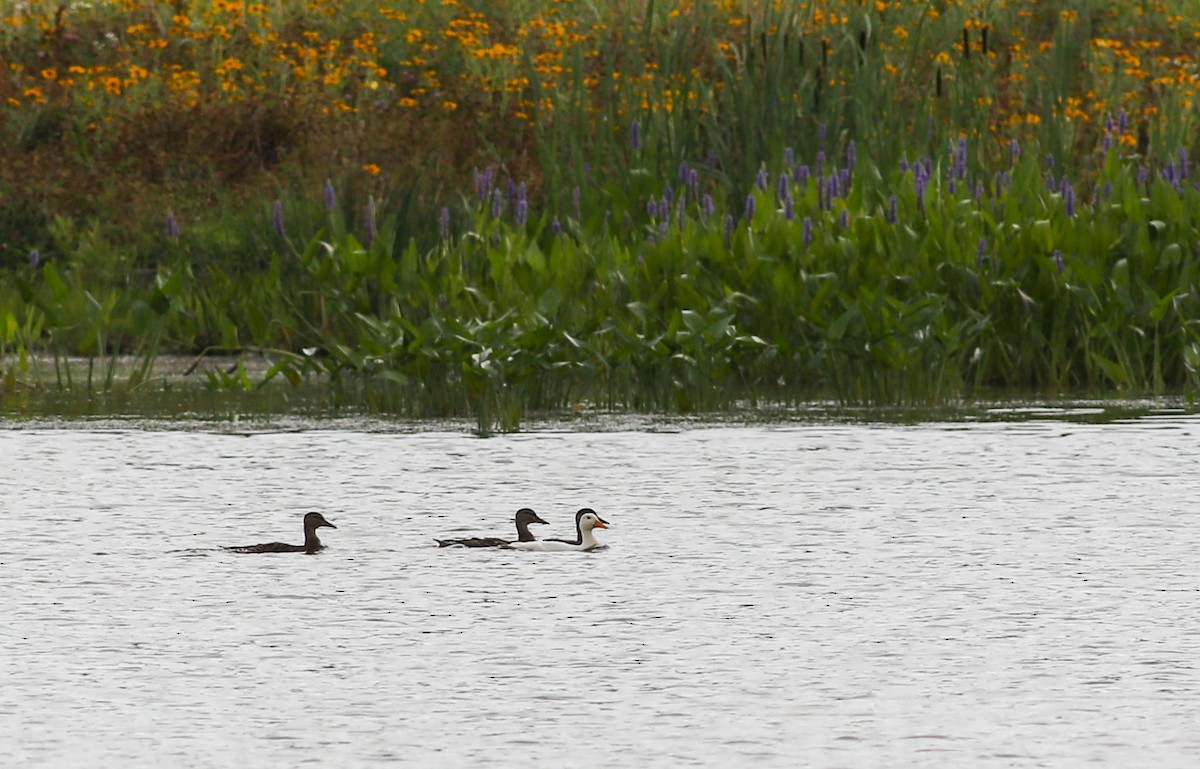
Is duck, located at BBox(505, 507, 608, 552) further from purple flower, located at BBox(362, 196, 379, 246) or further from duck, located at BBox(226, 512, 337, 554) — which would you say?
purple flower, located at BBox(362, 196, 379, 246)

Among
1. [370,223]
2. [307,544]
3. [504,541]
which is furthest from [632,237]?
[307,544]

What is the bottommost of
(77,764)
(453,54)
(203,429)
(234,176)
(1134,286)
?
(77,764)

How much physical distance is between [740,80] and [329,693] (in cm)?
895

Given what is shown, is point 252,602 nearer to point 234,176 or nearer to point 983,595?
point 983,595

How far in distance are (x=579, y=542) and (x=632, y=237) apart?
5951 mm

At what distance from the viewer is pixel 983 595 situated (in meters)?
6.54

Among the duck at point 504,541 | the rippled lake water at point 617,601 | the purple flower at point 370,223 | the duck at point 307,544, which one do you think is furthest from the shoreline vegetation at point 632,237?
the duck at point 307,544

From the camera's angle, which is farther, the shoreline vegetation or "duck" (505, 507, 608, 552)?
the shoreline vegetation

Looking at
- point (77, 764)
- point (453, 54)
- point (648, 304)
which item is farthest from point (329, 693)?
point (453, 54)

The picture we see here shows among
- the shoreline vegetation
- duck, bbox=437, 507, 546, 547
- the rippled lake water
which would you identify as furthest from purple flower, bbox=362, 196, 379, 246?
duck, bbox=437, 507, 546, 547

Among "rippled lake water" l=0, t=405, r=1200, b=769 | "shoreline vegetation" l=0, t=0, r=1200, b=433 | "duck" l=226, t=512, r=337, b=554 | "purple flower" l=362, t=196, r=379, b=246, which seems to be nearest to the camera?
Result: "rippled lake water" l=0, t=405, r=1200, b=769

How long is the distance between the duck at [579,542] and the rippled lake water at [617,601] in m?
0.05

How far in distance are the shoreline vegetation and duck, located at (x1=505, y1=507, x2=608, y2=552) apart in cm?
300

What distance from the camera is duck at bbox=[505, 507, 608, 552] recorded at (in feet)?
23.7
